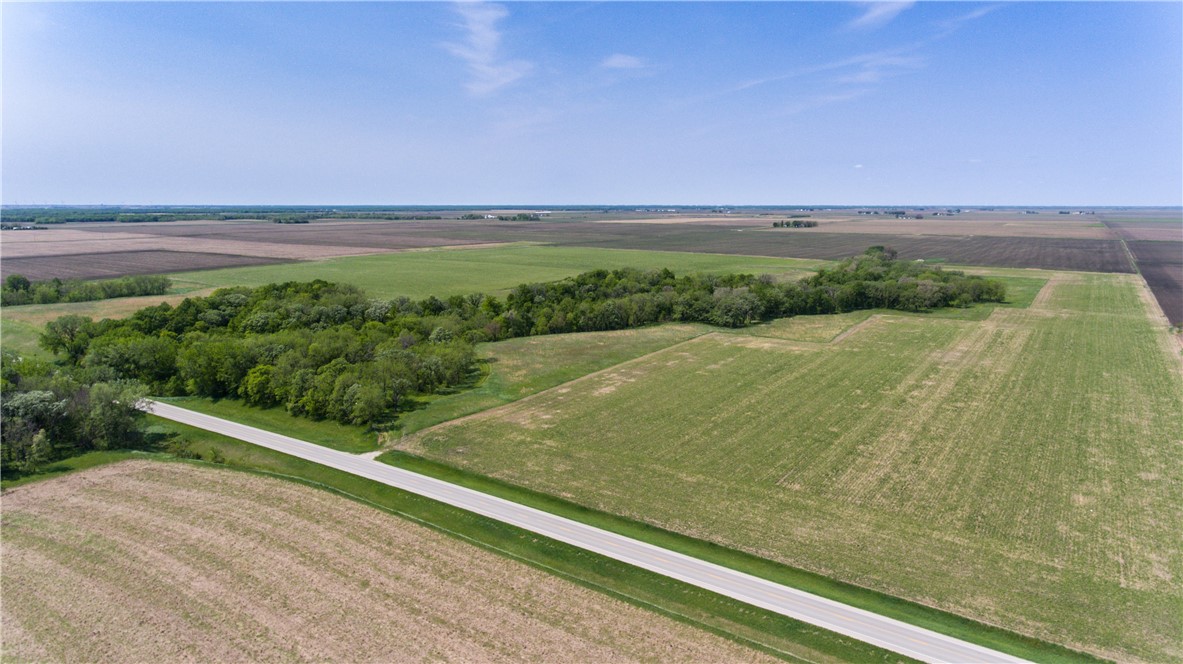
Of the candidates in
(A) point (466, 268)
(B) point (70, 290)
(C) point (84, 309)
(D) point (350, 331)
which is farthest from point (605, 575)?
(A) point (466, 268)

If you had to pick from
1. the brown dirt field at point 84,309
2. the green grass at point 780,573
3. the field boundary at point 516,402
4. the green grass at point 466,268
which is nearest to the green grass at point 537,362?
the field boundary at point 516,402

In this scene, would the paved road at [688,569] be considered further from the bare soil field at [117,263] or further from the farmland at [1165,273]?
the bare soil field at [117,263]

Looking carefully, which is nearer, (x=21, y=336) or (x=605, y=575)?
(x=605, y=575)

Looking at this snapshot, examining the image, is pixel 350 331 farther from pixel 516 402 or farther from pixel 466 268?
pixel 466 268

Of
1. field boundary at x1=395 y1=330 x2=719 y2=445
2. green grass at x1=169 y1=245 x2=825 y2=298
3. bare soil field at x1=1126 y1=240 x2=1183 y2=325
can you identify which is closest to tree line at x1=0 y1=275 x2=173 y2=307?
green grass at x1=169 y1=245 x2=825 y2=298

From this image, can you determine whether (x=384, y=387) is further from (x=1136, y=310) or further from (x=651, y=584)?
(x=1136, y=310)

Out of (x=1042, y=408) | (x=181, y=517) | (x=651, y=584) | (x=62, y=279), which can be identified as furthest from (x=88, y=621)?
(x=62, y=279)

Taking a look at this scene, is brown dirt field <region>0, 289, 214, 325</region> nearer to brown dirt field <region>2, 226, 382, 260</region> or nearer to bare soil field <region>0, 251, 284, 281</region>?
bare soil field <region>0, 251, 284, 281</region>
